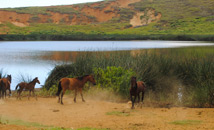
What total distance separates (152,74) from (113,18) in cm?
9565

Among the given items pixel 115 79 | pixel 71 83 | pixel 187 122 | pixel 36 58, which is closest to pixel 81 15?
pixel 36 58

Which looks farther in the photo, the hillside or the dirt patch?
the dirt patch

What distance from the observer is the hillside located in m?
85.4

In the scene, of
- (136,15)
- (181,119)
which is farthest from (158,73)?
(136,15)

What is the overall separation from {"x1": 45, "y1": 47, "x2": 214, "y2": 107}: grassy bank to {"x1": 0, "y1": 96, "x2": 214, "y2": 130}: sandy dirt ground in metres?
1.26

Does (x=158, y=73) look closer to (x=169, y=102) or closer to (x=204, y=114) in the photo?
(x=169, y=102)

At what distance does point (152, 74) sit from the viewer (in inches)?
507

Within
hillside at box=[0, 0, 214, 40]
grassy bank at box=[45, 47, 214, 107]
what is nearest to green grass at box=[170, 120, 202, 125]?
grassy bank at box=[45, 47, 214, 107]

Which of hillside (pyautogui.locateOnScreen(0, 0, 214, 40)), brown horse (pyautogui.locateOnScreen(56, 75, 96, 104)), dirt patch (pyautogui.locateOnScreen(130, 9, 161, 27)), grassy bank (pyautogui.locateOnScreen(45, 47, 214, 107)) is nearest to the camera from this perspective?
brown horse (pyautogui.locateOnScreen(56, 75, 96, 104))

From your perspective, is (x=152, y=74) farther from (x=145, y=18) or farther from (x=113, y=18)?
(x=113, y=18)

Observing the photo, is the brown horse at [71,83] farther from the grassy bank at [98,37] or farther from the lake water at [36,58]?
the grassy bank at [98,37]

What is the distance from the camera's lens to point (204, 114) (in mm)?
8898

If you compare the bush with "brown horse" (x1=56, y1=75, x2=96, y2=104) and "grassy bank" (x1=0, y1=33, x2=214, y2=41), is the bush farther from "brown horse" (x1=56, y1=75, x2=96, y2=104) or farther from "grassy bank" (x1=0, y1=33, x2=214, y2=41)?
"grassy bank" (x1=0, y1=33, x2=214, y2=41)

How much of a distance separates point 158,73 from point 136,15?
93128 millimetres
